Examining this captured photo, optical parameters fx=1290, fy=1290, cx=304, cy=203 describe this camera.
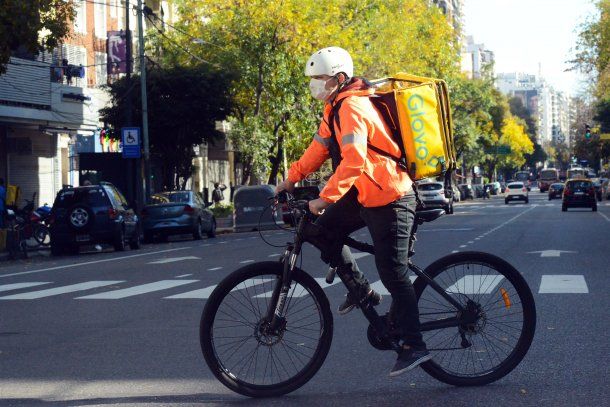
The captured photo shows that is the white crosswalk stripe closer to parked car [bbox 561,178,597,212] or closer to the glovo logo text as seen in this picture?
the glovo logo text

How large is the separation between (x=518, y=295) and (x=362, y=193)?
1.18 m

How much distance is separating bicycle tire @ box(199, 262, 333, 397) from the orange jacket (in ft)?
1.70

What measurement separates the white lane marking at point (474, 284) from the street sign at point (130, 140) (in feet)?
103

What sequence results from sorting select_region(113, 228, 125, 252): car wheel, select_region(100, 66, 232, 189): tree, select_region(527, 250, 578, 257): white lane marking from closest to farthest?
select_region(527, 250, 578, 257): white lane marking → select_region(113, 228, 125, 252): car wheel → select_region(100, 66, 232, 189): tree

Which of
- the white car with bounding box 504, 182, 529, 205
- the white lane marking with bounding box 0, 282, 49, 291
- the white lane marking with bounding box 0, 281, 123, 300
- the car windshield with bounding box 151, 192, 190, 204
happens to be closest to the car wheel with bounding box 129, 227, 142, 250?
the car windshield with bounding box 151, 192, 190, 204

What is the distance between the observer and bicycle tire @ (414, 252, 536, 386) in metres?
7.27

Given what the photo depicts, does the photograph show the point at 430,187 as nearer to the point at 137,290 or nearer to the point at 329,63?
the point at 137,290

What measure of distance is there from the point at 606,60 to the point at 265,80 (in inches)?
959

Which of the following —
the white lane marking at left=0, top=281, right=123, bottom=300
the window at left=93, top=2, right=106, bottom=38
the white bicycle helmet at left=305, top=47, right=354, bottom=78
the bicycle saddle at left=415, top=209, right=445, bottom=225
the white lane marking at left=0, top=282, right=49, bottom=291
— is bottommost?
the white lane marking at left=0, top=282, right=49, bottom=291

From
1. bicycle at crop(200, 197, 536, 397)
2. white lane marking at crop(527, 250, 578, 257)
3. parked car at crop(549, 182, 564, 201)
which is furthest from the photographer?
parked car at crop(549, 182, 564, 201)

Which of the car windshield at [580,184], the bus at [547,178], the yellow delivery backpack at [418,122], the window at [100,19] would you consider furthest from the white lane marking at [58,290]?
the bus at [547,178]

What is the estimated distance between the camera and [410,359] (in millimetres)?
7031

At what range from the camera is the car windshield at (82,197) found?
2831 cm

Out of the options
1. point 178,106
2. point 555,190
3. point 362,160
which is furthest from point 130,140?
point 555,190
